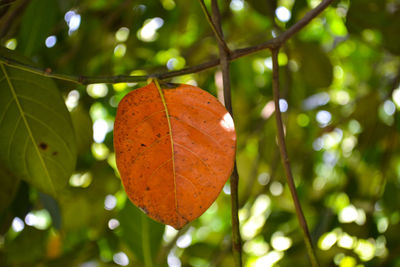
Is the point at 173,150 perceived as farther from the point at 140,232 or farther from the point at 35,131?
the point at 140,232

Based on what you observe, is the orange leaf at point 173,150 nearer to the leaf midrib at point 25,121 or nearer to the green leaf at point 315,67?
the leaf midrib at point 25,121

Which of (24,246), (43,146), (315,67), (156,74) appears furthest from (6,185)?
(315,67)

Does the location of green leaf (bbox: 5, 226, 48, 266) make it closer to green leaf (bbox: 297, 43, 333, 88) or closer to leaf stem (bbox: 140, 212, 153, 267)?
leaf stem (bbox: 140, 212, 153, 267)

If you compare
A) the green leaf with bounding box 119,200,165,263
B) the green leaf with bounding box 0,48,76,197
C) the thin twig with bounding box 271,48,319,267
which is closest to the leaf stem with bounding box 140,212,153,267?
the green leaf with bounding box 119,200,165,263

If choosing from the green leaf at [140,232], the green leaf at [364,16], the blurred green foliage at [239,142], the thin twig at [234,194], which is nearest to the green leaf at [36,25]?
the blurred green foliage at [239,142]

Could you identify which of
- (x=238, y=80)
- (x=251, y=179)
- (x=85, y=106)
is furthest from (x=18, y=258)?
(x=238, y=80)
